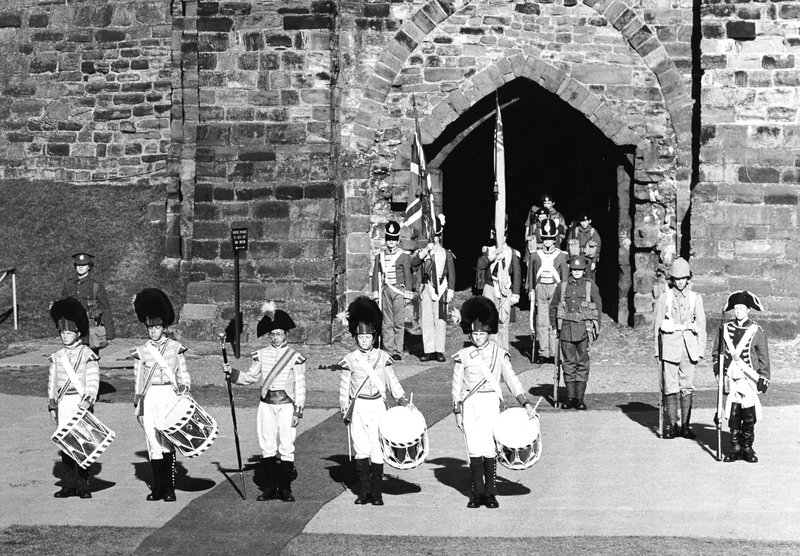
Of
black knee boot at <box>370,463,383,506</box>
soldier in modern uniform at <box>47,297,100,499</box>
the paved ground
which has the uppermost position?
soldier in modern uniform at <box>47,297,100,499</box>

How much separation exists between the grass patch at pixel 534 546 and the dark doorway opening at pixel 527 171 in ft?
36.0

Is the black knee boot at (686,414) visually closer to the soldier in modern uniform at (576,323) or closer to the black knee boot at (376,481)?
the soldier in modern uniform at (576,323)

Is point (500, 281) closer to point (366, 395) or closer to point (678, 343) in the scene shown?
point (678, 343)

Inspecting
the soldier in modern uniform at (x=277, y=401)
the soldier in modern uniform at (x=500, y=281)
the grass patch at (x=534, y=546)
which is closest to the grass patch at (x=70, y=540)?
the grass patch at (x=534, y=546)

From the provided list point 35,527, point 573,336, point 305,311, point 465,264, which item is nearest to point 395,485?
point 35,527

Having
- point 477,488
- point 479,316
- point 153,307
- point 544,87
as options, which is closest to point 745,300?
point 479,316

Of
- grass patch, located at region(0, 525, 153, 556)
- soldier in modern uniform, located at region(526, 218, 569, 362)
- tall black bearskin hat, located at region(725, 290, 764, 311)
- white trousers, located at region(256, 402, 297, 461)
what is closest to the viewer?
grass patch, located at region(0, 525, 153, 556)

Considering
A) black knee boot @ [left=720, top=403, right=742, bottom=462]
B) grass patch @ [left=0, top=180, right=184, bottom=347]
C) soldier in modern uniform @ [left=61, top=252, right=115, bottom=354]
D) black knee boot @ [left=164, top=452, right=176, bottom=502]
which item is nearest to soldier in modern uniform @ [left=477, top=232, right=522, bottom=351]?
soldier in modern uniform @ [left=61, top=252, right=115, bottom=354]

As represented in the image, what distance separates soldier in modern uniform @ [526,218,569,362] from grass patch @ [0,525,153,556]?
314 inches

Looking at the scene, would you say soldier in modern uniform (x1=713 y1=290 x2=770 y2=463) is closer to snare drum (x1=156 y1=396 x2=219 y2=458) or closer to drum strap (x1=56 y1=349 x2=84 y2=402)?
snare drum (x1=156 y1=396 x2=219 y2=458)

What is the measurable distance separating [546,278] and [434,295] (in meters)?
1.31

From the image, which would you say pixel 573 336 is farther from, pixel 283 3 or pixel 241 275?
pixel 283 3

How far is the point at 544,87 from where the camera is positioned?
19.5 meters

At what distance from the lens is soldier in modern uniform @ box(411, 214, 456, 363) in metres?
16.8
